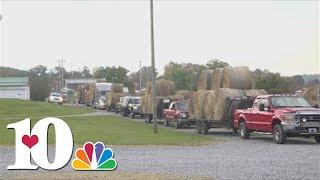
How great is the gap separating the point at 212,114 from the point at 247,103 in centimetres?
184

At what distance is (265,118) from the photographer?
23.8 meters

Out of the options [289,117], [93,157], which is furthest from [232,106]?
[93,157]

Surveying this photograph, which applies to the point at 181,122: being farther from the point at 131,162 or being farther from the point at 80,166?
the point at 80,166

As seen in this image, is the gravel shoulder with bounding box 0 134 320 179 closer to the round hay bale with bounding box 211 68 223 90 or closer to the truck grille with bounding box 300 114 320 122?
the truck grille with bounding box 300 114 320 122

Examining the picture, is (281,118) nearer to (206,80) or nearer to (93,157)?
(206,80)

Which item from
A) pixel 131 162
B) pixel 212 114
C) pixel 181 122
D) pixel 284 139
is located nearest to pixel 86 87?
pixel 181 122

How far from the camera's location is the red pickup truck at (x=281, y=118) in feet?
72.5

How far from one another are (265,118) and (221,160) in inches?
321

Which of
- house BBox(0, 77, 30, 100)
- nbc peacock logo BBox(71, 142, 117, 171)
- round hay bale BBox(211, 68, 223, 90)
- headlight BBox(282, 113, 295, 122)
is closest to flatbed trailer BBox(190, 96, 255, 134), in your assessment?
round hay bale BBox(211, 68, 223, 90)

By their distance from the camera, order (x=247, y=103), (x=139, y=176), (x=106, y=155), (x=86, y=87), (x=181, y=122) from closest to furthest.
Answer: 1. (x=106, y=155)
2. (x=139, y=176)
3. (x=247, y=103)
4. (x=181, y=122)
5. (x=86, y=87)

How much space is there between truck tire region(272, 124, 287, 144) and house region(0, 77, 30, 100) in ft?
352

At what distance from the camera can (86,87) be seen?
87.3 m

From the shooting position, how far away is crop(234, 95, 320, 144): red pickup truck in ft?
72.5

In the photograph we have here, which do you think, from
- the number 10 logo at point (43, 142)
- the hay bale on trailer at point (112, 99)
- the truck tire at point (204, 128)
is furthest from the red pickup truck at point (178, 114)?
the hay bale on trailer at point (112, 99)
